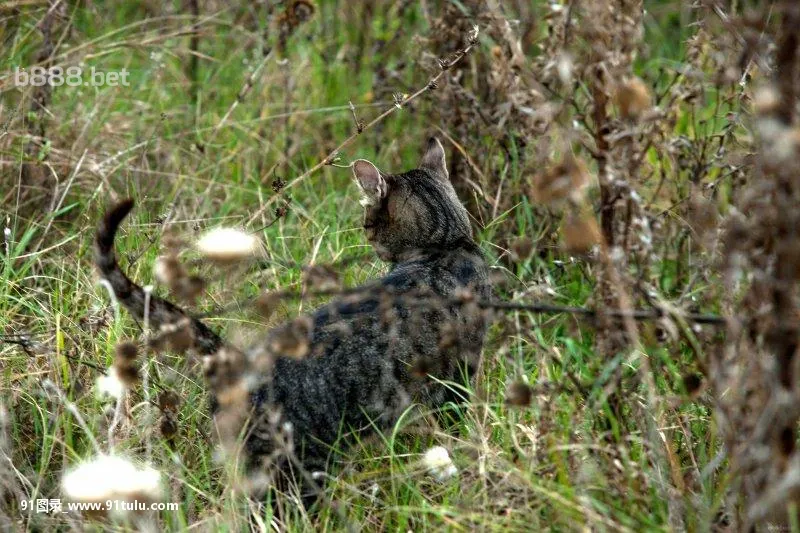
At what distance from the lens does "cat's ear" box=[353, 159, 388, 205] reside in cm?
379

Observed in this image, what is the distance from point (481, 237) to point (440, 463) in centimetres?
164

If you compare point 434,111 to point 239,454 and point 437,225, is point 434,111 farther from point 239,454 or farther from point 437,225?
point 239,454

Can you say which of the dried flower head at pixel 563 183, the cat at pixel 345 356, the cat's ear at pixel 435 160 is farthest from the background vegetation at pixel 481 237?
the cat's ear at pixel 435 160

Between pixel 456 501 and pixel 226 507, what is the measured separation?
64 cm

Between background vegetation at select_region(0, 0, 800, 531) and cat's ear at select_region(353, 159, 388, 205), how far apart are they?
0.13 metres

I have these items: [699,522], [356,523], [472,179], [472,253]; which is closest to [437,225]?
[472,253]

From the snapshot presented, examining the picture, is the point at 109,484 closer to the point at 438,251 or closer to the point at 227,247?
the point at 227,247

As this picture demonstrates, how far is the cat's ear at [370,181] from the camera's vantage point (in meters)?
3.79

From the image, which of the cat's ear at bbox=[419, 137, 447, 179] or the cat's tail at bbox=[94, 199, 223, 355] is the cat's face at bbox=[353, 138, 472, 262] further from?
the cat's tail at bbox=[94, 199, 223, 355]

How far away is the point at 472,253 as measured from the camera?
3.77 meters

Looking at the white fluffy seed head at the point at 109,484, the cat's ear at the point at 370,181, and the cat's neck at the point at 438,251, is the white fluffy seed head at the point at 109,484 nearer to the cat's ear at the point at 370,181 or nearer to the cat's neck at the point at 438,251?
the cat's neck at the point at 438,251

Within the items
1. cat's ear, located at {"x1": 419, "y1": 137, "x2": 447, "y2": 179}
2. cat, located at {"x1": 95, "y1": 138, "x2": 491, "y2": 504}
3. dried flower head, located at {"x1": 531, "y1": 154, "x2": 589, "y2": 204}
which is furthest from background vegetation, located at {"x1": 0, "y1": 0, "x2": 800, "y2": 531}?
cat's ear, located at {"x1": 419, "y1": 137, "x2": 447, "y2": 179}

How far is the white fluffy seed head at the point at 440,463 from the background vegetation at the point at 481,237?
0.05 m

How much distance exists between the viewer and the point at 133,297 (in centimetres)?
278
